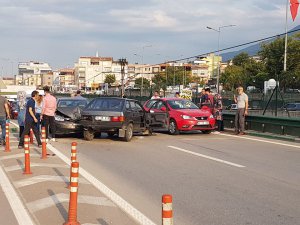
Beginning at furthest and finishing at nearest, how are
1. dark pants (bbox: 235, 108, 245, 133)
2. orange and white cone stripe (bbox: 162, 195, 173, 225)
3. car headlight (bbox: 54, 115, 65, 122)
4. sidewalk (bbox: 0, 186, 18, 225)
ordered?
dark pants (bbox: 235, 108, 245, 133), car headlight (bbox: 54, 115, 65, 122), sidewalk (bbox: 0, 186, 18, 225), orange and white cone stripe (bbox: 162, 195, 173, 225)

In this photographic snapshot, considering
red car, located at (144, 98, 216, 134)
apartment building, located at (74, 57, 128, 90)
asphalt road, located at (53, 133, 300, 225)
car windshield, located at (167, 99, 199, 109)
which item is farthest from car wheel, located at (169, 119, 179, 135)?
apartment building, located at (74, 57, 128, 90)

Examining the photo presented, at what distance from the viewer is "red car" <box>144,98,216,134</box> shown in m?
18.7

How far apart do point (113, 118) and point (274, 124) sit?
21.3 ft

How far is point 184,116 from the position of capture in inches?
736

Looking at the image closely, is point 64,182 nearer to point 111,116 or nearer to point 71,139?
point 111,116

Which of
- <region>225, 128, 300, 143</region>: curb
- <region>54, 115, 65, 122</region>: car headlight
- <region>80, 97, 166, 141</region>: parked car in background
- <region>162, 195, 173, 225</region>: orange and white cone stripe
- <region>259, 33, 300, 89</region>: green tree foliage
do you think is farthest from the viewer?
<region>259, 33, 300, 89</region>: green tree foliage

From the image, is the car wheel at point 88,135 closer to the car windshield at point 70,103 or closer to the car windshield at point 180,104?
the car windshield at point 70,103

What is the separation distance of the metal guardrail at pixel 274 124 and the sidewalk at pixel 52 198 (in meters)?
9.40

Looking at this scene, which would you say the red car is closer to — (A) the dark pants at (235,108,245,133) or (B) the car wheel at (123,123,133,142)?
(A) the dark pants at (235,108,245,133)

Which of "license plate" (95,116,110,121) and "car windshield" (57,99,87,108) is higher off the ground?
"car windshield" (57,99,87,108)

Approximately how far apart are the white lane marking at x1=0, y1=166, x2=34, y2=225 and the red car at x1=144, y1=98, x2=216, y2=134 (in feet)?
33.0

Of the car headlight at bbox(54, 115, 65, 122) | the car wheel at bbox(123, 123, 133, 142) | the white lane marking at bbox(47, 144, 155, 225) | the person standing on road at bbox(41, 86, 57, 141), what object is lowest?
the white lane marking at bbox(47, 144, 155, 225)

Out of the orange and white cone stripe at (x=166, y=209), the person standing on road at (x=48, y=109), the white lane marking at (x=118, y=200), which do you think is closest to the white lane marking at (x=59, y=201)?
the white lane marking at (x=118, y=200)

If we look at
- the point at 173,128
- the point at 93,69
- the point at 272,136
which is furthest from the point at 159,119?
the point at 93,69
